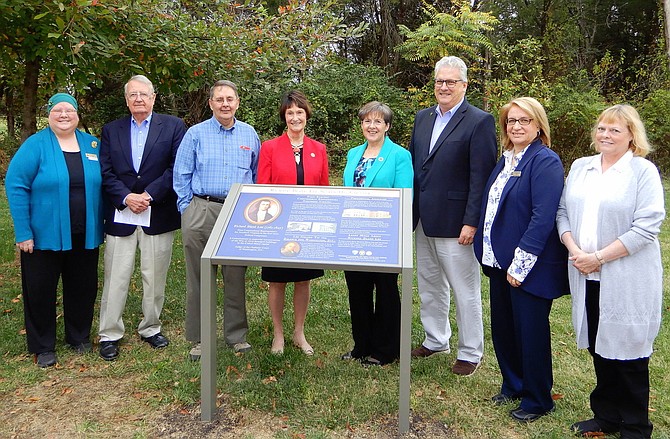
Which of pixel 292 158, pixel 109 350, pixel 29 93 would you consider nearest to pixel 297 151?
pixel 292 158

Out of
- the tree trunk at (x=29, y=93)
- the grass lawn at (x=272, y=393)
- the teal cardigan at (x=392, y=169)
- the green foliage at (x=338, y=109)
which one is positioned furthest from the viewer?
the green foliage at (x=338, y=109)

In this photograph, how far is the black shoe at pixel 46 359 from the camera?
4.51 meters

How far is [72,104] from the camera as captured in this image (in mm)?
4457

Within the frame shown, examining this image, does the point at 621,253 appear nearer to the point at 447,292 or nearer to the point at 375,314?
the point at 447,292

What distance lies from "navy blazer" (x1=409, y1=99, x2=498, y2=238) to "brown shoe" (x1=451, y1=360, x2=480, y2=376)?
107 cm

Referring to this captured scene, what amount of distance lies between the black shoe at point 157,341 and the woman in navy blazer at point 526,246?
2.87 m

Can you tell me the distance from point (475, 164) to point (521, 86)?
440 inches

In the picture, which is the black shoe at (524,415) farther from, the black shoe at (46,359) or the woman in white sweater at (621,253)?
the black shoe at (46,359)

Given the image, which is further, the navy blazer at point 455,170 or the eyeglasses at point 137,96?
the eyeglasses at point 137,96

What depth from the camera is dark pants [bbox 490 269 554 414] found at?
3554 millimetres

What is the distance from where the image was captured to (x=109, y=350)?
15.4 ft

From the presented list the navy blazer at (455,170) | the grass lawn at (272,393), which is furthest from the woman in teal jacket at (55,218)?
the navy blazer at (455,170)

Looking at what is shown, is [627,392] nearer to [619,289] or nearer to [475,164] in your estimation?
[619,289]

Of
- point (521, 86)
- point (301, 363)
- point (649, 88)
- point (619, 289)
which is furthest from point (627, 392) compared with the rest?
point (649, 88)
